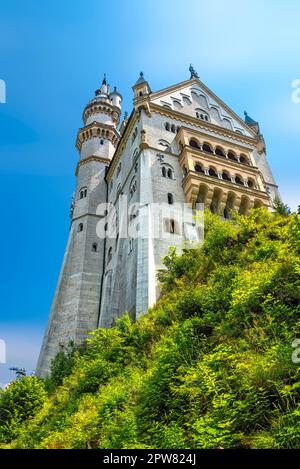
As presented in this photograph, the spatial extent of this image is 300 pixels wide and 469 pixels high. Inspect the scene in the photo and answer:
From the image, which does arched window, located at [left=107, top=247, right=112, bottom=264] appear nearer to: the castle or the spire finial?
the castle

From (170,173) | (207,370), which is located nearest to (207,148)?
(170,173)

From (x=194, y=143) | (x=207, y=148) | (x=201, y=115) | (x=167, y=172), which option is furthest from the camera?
(x=201, y=115)

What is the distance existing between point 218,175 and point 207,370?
2398 centimetres

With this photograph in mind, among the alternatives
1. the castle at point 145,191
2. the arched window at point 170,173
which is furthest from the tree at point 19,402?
the arched window at point 170,173

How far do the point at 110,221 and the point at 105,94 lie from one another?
24.6 m

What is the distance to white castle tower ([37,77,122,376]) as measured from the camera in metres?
31.3

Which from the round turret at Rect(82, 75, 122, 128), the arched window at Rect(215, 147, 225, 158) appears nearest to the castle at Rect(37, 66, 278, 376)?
the arched window at Rect(215, 147, 225, 158)

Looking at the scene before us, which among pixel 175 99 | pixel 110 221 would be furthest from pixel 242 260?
pixel 175 99

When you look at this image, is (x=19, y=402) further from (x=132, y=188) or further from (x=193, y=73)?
(x=193, y=73)

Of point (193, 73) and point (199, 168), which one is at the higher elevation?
point (193, 73)

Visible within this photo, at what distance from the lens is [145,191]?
91.7ft

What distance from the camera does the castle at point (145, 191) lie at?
26672 mm
